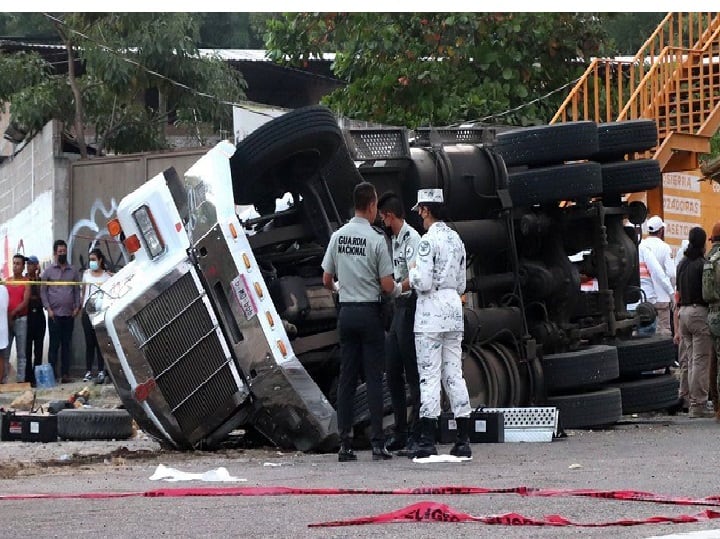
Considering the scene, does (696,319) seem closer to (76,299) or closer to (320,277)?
(320,277)

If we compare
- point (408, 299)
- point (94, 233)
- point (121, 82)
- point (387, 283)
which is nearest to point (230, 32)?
point (121, 82)

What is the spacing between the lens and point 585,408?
13.1 metres

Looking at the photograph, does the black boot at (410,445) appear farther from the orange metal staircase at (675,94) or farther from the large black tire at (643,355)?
the orange metal staircase at (675,94)

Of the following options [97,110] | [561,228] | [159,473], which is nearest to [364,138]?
[561,228]

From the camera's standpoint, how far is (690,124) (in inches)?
928

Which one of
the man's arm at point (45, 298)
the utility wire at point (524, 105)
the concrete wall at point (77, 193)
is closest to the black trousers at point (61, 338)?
the man's arm at point (45, 298)

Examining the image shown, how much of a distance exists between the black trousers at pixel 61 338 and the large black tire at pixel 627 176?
877cm

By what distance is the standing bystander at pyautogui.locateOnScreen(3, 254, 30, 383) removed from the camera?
2023 centimetres

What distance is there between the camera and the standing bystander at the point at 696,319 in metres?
14.8

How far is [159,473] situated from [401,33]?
18992 millimetres

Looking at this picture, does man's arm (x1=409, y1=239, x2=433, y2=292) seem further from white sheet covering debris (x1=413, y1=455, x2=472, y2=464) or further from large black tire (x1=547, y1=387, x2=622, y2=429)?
large black tire (x1=547, y1=387, x2=622, y2=429)

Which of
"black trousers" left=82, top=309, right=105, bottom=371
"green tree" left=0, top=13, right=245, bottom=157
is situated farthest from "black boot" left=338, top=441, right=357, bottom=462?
"green tree" left=0, top=13, right=245, bottom=157

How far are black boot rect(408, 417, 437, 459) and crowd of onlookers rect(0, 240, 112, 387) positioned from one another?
9.90 metres
